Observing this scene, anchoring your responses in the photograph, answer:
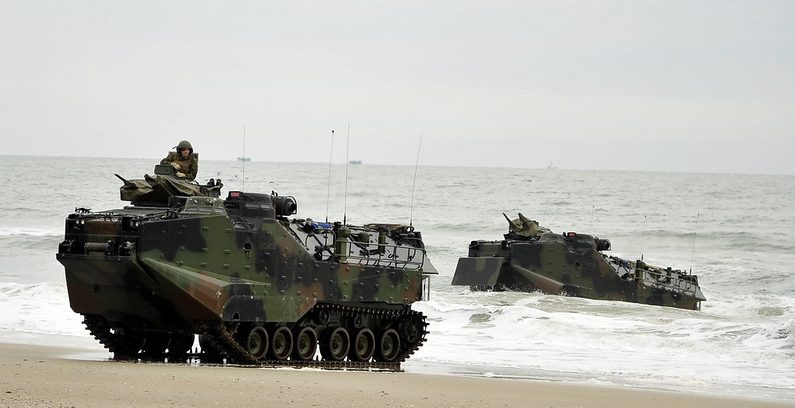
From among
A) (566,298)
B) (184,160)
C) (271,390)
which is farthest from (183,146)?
(566,298)

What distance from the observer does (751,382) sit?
824 inches

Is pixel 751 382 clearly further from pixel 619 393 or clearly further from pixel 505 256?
pixel 505 256

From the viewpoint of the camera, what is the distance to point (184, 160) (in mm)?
21656

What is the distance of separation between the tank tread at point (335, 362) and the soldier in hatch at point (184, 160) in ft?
8.83

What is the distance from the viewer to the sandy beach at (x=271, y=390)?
549 inches

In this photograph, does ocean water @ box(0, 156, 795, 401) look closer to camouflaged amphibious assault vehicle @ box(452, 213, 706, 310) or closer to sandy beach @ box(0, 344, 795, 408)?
camouflaged amphibious assault vehicle @ box(452, 213, 706, 310)

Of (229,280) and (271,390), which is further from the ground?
(229,280)

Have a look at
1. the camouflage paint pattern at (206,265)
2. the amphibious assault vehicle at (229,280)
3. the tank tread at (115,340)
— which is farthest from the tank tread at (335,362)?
the tank tread at (115,340)

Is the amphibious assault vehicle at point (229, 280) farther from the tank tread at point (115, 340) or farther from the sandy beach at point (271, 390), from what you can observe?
the sandy beach at point (271, 390)

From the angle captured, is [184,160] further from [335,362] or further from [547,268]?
[547,268]

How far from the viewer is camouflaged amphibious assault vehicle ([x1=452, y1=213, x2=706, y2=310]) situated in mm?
35094

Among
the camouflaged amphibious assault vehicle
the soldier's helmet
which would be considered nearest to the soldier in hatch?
the soldier's helmet

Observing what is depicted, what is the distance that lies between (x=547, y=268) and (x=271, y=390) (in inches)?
810

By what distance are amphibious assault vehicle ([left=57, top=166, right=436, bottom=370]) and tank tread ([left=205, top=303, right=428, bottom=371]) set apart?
0.02m
